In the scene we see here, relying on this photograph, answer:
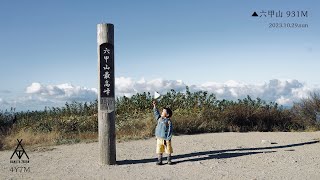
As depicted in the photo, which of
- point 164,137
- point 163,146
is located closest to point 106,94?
point 164,137

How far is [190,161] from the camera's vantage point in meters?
10.4

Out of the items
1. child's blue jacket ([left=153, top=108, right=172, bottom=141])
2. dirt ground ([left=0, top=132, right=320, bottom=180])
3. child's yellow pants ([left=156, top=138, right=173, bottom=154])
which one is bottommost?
dirt ground ([left=0, top=132, right=320, bottom=180])

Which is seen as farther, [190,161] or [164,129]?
[190,161]

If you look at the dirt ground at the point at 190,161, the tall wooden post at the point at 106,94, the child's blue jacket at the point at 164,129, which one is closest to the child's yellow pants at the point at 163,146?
the child's blue jacket at the point at 164,129

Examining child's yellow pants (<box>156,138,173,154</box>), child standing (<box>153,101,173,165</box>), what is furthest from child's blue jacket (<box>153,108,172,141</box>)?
child's yellow pants (<box>156,138,173,154</box>)

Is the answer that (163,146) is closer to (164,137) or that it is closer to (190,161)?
(164,137)

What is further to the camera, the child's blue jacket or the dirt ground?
the child's blue jacket

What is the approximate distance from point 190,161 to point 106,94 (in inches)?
105

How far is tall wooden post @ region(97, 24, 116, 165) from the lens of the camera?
1006cm

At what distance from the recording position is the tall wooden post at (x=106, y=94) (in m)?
10.1

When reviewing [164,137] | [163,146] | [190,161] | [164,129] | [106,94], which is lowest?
[190,161]

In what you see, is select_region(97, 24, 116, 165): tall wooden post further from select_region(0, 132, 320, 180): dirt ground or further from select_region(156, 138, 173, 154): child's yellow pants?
select_region(156, 138, 173, 154): child's yellow pants

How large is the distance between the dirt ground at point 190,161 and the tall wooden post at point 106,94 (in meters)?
0.43

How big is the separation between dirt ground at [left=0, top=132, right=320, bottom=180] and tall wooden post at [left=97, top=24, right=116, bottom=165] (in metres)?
0.43
